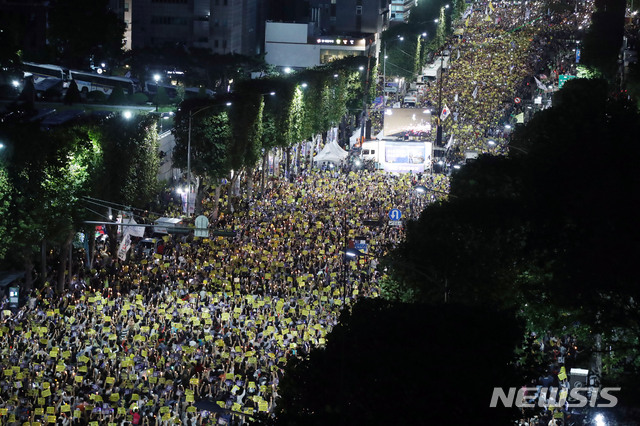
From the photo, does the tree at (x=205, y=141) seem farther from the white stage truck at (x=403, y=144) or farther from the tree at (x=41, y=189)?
the tree at (x=41, y=189)

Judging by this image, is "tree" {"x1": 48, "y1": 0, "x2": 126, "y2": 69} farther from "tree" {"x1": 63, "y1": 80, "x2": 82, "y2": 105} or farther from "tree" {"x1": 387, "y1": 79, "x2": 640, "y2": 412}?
"tree" {"x1": 387, "y1": 79, "x2": 640, "y2": 412}

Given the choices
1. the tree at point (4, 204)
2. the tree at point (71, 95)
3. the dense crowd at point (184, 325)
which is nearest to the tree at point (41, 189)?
the tree at point (4, 204)

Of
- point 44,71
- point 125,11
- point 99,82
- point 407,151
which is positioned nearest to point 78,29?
point 99,82

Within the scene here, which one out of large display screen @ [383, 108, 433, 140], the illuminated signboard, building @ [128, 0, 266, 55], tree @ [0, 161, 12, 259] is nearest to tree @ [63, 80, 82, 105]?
large display screen @ [383, 108, 433, 140]

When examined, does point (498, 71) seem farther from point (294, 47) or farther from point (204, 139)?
point (204, 139)

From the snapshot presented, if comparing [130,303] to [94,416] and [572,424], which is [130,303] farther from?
[572,424]

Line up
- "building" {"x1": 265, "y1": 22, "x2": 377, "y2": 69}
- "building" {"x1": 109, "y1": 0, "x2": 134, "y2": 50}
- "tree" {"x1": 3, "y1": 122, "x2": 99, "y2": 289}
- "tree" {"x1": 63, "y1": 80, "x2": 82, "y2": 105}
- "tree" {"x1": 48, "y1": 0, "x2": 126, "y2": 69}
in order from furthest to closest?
"building" {"x1": 265, "y1": 22, "x2": 377, "y2": 69} < "building" {"x1": 109, "y1": 0, "x2": 134, "y2": 50} < "tree" {"x1": 48, "y1": 0, "x2": 126, "y2": 69} < "tree" {"x1": 63, "y1": 80, "x2": 82, "y2": 105} < "tree" {"x1": 3, "y1": 122, "x2": 99, "y2": 289}

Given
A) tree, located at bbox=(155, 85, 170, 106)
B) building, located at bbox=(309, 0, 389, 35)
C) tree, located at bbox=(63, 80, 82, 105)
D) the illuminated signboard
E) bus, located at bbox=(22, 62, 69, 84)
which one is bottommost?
tree, located at bbox=(155, 85, 170, 106)
